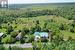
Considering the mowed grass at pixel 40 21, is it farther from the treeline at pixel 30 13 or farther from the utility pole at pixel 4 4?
the utility pole at pixel 4 4

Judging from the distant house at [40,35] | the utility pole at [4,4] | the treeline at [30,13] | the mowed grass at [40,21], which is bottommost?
the distant house at [40,35]

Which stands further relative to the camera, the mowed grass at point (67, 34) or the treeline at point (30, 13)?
the treeline at point (30, 13)

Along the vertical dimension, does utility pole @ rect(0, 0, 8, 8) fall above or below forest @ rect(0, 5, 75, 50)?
above

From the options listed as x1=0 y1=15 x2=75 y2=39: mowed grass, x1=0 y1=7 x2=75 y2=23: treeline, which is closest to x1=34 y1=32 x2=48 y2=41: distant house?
x1=0 y1=15 x2=75 y2=39: mowed grass

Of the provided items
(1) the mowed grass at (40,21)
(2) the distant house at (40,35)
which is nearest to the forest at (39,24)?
(1) the mowed grass at (40,21)

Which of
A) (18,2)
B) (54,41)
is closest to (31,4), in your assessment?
(18,2)

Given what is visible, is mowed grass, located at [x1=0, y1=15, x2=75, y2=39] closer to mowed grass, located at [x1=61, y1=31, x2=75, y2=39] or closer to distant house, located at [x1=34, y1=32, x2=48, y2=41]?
mowed grass, located at [x1=61, y1=31, x2=75, y2=39]

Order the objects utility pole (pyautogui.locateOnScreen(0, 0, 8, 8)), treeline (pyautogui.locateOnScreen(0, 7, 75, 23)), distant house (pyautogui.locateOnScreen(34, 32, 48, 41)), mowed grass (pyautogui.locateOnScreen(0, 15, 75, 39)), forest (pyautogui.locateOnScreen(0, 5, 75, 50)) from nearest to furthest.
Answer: forest (pyautogui.locateOnScreen(0, 5, 75, 50))
distant house (pyautogui.locateOnScreen(34, 32, 48, 41))
mowed grass (pyautogui.locateOnScreen(0, 15, 75, 39))
utility pole (pyautogui.locateOnScreen(0, 0, 8, 8))
treeline (pyautogui.locateOnScreen(0, 7, 75, 23))

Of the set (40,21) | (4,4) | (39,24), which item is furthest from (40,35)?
(4,4)

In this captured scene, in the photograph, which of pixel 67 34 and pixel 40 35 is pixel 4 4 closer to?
pixel 40 35
